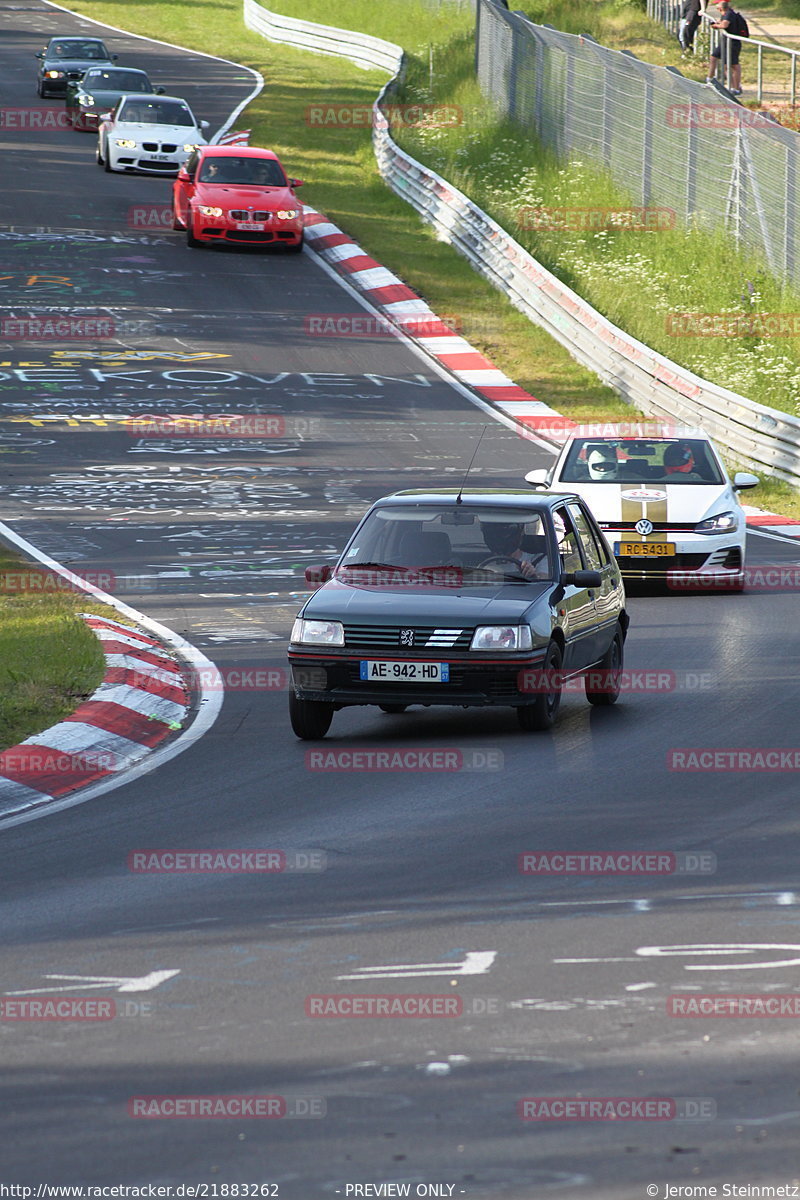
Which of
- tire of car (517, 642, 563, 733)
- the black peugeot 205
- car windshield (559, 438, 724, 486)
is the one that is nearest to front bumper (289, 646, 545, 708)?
the black peugeot 205

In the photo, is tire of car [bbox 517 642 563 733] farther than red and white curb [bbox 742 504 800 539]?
No

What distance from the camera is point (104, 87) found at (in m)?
44.1

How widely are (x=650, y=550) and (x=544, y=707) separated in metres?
6.43

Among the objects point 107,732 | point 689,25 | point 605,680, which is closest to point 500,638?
point 605,680

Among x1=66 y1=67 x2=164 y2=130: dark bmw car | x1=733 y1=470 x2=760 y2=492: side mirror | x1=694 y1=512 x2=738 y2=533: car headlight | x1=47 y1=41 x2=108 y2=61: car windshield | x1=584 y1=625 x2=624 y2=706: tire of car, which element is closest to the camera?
x1=584 y1=625 x2=624 y2=706: tire of car

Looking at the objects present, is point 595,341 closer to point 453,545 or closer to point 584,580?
point 453,545

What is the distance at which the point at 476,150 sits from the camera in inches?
1571

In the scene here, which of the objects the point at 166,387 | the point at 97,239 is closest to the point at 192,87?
the point at 97,239

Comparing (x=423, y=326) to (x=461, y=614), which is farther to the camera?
(x=423, y=326)

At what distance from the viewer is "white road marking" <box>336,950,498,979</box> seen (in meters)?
6.77

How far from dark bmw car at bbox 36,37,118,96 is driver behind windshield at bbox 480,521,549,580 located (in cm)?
4021

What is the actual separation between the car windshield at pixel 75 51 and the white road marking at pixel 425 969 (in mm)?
46146

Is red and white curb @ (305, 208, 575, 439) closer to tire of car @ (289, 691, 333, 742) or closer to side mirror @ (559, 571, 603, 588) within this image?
side mirror @ (559, 571, 603, 588)

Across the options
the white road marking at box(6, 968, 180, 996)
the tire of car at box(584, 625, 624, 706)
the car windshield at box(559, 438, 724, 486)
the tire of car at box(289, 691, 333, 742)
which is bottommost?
the car windshield at box(559, 438, 724, 486)
